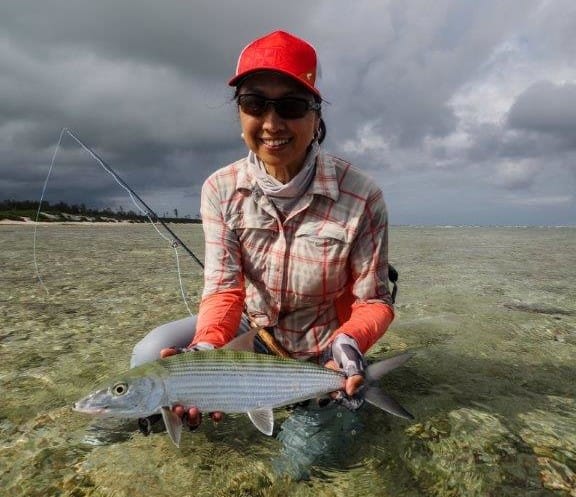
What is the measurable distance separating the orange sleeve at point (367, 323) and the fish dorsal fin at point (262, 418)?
740 millimetres

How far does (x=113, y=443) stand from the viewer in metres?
3.21

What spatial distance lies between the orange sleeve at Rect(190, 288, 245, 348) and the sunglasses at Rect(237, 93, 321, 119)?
1.36 meters

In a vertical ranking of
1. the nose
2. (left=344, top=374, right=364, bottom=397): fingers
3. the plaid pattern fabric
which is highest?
the nose

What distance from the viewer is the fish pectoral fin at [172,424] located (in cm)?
239

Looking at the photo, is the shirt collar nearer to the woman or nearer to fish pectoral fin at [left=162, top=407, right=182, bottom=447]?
the woman

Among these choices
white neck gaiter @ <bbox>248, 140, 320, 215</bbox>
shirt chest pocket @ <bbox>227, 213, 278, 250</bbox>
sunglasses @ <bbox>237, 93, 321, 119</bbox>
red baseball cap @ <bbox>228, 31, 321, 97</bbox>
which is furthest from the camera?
shirt chest pocket @ <bbox>227, 213, 278, 250</bbox>

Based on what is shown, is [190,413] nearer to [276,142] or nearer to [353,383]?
[353,383]

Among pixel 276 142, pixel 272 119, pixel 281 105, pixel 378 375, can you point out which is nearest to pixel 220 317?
pixel 378 375

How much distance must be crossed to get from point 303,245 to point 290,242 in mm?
108

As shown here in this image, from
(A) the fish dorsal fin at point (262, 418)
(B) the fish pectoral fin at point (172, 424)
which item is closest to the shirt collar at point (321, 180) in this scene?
(A) the fish dorsal fin at point (262, 418)

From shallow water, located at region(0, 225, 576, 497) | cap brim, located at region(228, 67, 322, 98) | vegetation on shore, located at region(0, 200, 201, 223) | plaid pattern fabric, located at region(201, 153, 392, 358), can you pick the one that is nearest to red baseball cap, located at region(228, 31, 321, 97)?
cap brim, located at region(228, 67, 322, 98)

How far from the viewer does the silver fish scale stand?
2537 millimetres

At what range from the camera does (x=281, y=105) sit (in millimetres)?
2980

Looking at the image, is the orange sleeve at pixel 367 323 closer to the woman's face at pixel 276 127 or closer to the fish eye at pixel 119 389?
the woman's face at pixel 276 127
